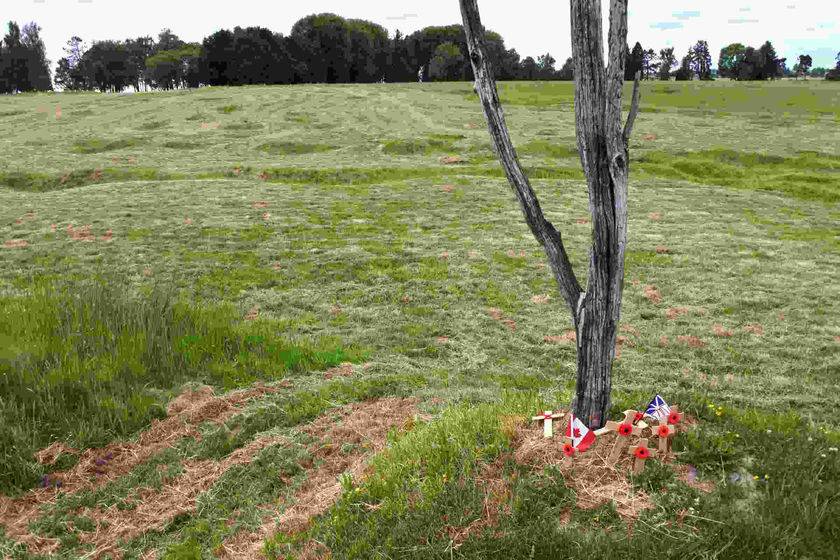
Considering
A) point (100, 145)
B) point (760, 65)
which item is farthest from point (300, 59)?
point (760, 65)

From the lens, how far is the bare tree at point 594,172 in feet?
16.2

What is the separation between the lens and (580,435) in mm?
5699

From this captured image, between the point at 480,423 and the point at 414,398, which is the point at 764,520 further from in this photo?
the point at 414,398

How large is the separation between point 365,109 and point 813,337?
188 feet

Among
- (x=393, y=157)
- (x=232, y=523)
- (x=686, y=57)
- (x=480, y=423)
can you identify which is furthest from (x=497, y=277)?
(x=686, y=57)

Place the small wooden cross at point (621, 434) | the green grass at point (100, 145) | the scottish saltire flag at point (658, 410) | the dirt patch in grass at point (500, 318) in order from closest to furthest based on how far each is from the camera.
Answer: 1. the small wooden cross at point (621, 434)
2. the scottish saltire flag at point (658, 410)
3. the dirt patch in grass at point (500, 318)
4. the green grass at point (100, 145)

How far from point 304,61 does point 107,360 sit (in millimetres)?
118613

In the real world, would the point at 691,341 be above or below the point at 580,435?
below

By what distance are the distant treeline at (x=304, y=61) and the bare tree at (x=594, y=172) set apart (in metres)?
108

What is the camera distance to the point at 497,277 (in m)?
17.9

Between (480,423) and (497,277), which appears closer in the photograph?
(480,423)

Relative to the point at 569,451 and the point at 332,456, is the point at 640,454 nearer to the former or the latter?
the point at 569,451

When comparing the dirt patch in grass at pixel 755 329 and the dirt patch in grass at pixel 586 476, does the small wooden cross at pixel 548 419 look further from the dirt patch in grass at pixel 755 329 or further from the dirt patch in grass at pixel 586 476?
the dirt patch in grass at pixel 755 329

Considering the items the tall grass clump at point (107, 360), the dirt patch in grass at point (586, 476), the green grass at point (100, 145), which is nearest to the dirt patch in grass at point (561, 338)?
the tall grass clump at point (107, 360)
